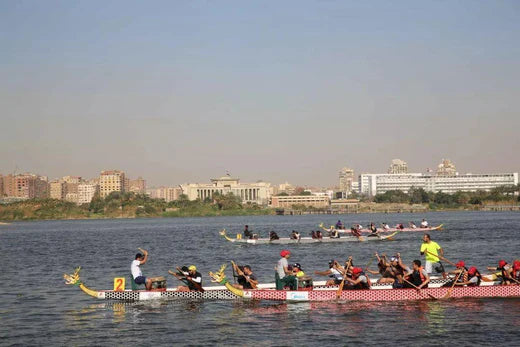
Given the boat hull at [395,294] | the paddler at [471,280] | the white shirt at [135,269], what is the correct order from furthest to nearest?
the white shirt at [135,269], the paddler at [471,280], the boat hull at [395,294]

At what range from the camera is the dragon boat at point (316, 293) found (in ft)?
102

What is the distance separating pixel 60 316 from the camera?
31422 mm

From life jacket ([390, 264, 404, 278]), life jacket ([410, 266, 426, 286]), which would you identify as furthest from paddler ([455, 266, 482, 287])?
life jacket ([390, 264, 404, 278])

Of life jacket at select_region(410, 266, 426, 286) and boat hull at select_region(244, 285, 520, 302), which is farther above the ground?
life jacket at select_region(410, 266, 426, 286)

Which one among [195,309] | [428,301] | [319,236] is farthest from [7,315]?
[319,236]

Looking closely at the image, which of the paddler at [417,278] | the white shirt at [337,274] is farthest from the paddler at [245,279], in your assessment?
the paddler at [417,278]

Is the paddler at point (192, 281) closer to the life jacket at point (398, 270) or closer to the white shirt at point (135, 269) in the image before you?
the white shirt at point (135, 269)

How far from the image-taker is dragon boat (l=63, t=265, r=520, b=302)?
31203 millimetres

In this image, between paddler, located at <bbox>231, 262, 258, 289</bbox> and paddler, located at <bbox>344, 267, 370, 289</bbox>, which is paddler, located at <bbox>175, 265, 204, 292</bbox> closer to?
paddler, located at <bbox>231, 262, 258, 289</bbox>

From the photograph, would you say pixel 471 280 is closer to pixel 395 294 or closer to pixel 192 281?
pixel 395 294

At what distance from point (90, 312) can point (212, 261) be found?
26.6 metres

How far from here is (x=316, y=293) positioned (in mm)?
31734

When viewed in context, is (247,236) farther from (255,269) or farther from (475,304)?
(475,304)

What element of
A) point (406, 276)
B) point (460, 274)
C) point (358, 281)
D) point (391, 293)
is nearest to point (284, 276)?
point (358, 281)
